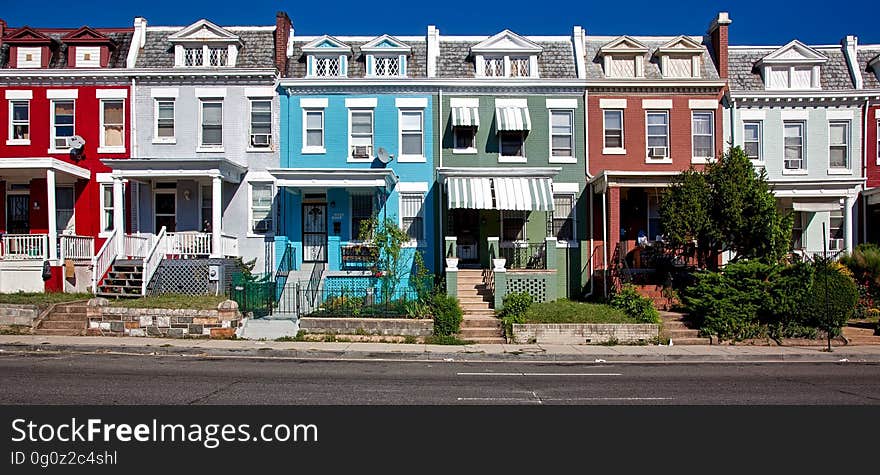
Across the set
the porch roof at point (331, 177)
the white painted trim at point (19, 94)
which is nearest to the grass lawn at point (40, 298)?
the porch roof at point (331, 177)

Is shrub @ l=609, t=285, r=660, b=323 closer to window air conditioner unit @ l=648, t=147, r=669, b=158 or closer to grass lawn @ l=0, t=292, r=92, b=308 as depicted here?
window air conditioner unit @ l=648, t=147, r=669, b=158

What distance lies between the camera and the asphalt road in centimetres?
1088

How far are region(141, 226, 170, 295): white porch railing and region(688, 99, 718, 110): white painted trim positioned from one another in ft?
64.6

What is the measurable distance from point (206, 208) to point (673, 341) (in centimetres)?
1732

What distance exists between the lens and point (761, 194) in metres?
20.7

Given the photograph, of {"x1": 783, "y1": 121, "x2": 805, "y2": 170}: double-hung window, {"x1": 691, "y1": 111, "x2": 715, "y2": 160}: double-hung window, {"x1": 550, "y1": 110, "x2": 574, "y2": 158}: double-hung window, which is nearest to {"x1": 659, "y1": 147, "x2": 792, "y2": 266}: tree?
{"x1": 691, "y1": 111, "x2": 715, "y2": 160}: double-hung window

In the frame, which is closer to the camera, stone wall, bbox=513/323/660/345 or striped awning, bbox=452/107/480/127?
stone wall, bbox=513/323/660/345

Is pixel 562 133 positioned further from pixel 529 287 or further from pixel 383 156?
pixel 529 287

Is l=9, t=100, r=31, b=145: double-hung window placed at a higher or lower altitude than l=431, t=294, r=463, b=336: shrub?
higher

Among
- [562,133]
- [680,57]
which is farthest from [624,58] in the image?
[562,133]

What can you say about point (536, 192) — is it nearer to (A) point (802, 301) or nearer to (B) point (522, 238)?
(B) point (522, 238)

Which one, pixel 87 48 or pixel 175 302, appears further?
pixel 87 48

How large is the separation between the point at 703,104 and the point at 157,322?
67.6 feet

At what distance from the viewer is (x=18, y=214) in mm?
26250
